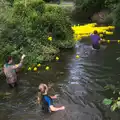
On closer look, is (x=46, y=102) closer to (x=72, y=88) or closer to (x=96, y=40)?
(x=72, y=88)

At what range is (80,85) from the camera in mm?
10445

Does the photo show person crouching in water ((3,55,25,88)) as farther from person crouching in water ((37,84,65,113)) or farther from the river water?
person crouching in water ((37,84,65,113))

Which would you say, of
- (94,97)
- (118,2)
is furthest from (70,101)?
(118,2)

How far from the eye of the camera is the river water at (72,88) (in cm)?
827

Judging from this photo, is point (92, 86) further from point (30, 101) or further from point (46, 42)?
point (46, 42)

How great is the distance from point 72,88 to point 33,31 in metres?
4.80

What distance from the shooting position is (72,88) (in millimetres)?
10188

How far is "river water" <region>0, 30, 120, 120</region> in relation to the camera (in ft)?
27.1

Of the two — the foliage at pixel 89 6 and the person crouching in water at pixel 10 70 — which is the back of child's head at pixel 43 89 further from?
the foliage at pixel 89 6

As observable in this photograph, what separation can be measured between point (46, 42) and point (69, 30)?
236 cm

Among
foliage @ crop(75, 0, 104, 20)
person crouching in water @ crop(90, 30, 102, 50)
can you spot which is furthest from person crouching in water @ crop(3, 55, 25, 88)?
foliage @ crop(75, 0, 104, 20)

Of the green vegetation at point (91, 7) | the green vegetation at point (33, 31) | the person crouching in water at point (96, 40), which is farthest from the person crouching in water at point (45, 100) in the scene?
the green vegetation at point (91, 7)

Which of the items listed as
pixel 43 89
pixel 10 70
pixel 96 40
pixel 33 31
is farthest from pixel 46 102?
pixel 96 40

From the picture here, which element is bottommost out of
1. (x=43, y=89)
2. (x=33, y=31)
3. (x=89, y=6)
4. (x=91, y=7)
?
(x=91, y=7)
